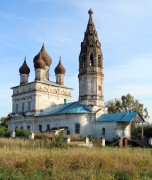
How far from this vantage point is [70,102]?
40938mm

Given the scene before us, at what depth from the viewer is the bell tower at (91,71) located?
123 feet

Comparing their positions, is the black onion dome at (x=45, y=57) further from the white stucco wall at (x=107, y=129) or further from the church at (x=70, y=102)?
the white stucco wall at (x=107, y=129)

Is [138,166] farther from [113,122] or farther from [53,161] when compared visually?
[113,122]

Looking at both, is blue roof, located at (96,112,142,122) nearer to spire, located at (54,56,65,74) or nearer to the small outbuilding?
the small outbuilding

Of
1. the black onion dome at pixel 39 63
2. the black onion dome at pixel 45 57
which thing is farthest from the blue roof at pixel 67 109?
the black onion dome at pixel 45 57

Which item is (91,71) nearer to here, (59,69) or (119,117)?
(119,117)

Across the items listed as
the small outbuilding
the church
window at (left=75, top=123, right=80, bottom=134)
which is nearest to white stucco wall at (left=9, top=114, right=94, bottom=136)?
the church

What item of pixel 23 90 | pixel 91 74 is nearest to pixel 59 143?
pixel 91 74

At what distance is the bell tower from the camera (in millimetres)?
37500

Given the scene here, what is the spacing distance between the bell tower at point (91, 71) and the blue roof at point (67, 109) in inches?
28.7

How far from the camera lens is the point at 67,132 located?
37656 mm

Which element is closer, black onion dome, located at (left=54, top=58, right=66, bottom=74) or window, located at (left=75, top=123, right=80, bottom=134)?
window, located at (left=75, top=123, right=80, bottom=134)

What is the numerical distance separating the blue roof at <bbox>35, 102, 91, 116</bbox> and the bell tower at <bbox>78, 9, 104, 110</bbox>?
0.73 m

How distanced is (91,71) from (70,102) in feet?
17.4
